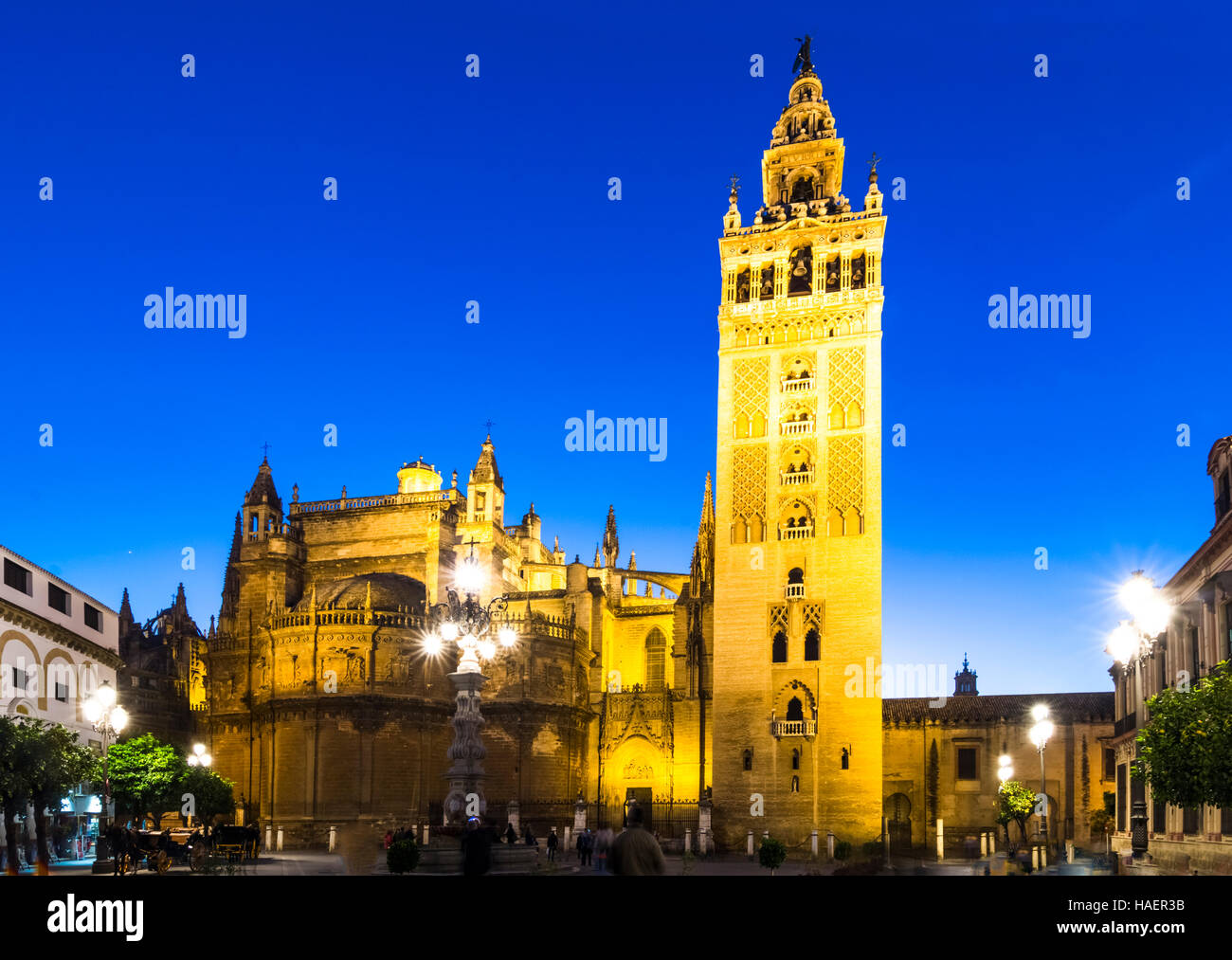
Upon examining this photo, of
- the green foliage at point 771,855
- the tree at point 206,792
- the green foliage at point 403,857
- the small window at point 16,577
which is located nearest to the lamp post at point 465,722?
the green foliage at point 403,857

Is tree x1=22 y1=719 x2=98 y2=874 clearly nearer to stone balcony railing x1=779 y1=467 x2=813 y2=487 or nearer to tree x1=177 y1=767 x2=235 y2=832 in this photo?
tree x1=177 y1=767 x2=235 y2=832

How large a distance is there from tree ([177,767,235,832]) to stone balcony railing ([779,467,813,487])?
89.2 feet

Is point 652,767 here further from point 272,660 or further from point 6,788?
point 6,788

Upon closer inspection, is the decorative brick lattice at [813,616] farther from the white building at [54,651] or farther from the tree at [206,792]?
the white building at [54,651]

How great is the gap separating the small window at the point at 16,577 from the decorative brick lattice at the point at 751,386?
3063 cm

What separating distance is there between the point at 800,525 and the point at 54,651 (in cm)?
3139

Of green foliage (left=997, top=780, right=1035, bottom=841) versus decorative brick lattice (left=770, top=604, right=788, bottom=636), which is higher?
decorative brick lattice (left=770, top=604, right=788, bottom=636)

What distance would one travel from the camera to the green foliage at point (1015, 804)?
49.1 metres

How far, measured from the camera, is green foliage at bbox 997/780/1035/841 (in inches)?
1932

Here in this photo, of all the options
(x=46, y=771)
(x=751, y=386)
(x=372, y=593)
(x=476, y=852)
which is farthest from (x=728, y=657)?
(x=476, y=852)

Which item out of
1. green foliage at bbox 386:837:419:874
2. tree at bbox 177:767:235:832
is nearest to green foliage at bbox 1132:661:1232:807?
green foliage at bbox 386:837:419:874

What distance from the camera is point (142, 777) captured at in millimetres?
39219
